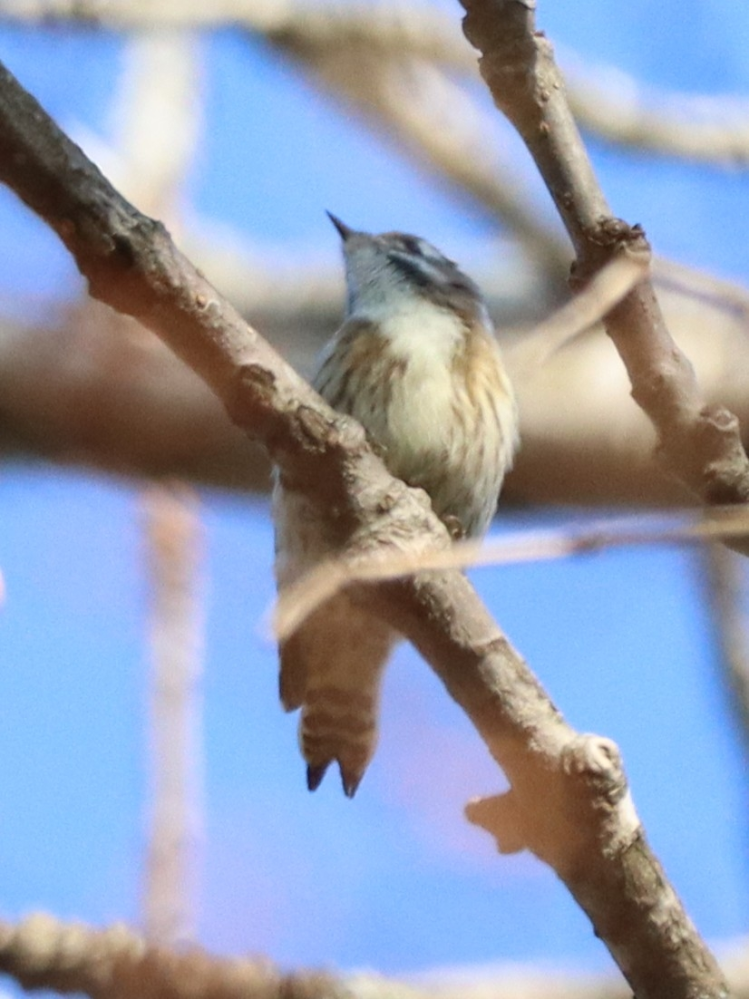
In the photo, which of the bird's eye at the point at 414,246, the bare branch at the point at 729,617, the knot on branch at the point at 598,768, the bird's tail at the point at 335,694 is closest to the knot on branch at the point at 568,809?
the knot on branch at the point at 598,768

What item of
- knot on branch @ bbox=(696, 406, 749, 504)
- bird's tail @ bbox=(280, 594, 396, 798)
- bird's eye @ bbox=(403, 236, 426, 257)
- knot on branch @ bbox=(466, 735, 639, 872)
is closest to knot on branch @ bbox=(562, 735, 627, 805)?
knot on branch @ bbox=(466, 735, 639, 872)

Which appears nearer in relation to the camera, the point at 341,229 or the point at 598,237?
the point at 598,237

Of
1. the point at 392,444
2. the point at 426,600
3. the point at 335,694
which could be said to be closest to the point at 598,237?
the point at 426,600

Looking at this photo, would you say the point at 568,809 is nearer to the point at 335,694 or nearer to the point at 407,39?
the point at 335,694

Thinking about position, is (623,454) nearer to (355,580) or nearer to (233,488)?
(233,488)

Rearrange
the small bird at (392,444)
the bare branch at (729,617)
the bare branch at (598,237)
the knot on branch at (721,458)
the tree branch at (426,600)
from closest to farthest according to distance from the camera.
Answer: the tree branch at (426,600) < the bare branch at (598,237) < the knot on branch at (721,458) < the small bird at (392,444) < the bare branch at (729,617)

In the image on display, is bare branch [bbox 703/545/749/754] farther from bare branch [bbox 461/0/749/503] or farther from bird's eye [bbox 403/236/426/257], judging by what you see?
bare branch [bbox 461/0/749/503]

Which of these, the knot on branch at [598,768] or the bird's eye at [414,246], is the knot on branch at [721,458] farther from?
the bird's eye at [414,246]
